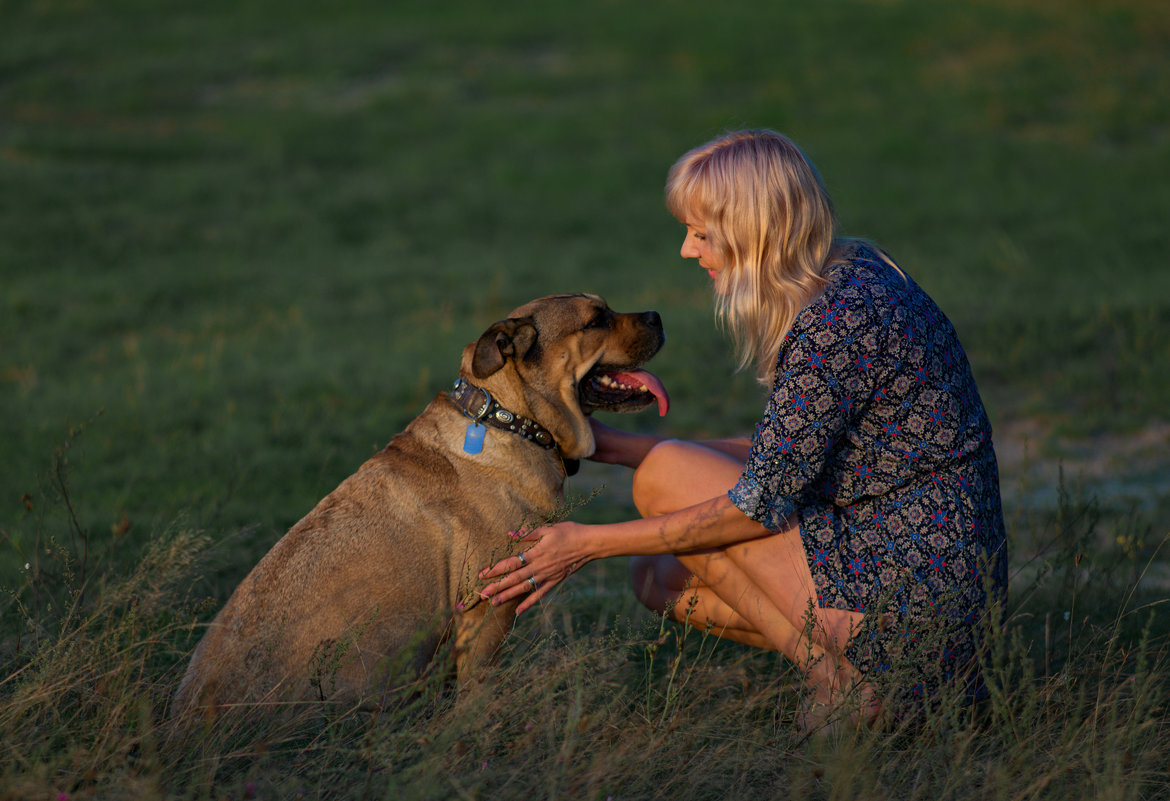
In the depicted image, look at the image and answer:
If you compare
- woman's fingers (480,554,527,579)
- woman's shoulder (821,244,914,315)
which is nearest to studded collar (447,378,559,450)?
woman's fingers (480,554,527,579)

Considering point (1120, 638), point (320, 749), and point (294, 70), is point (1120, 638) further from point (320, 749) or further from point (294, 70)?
point (294, 70)

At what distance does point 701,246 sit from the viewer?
3939 millimetres

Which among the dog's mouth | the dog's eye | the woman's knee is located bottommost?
the woman's knee

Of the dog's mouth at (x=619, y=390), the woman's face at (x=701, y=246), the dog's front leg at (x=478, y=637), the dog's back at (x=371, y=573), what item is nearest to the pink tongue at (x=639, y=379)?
the dog's mouth at (x=619, y=390)

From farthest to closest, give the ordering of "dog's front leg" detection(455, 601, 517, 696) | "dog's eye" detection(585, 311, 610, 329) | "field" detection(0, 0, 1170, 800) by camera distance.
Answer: "dog's eye" detection(585, 311, 610, 329) < "dog's front leg" detection(455, 601, 517, 696) < "field" detection(0, 0, 1170, 800)

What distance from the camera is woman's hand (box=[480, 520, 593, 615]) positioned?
3689 mm

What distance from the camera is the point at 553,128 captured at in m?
22.7

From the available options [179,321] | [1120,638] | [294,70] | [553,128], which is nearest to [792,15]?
[553,128]

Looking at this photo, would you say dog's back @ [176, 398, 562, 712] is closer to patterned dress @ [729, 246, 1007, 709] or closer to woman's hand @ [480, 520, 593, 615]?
woman's hand @ [480, 520, 593, 615]

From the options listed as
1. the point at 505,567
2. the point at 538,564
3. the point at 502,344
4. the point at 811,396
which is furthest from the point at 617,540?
the point at 502,344

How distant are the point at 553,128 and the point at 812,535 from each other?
20169mm

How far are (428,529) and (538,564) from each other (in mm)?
508

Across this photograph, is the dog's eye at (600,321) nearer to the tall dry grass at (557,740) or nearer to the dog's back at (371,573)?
the dog's back at (371,573)

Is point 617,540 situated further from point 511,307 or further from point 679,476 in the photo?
point 511,307
